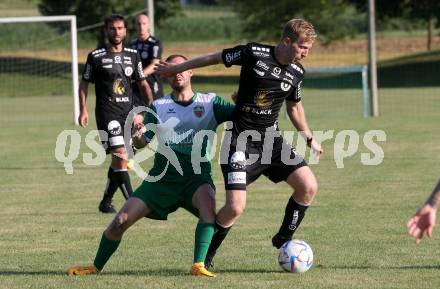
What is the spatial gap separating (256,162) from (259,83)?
58cm

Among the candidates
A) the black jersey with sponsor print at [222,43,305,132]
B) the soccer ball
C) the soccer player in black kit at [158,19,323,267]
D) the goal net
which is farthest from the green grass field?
the goal net

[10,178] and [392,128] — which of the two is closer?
[10,178]

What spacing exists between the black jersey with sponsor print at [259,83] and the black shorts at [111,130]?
342 centimetres

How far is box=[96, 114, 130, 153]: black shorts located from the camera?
1076 centimetres

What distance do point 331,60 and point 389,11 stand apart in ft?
11.5

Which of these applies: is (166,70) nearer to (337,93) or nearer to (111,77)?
(111,77)

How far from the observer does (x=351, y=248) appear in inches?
329

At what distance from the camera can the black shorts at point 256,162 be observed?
7.33 metres

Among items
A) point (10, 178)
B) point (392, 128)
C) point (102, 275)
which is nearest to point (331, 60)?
point (392, 128)

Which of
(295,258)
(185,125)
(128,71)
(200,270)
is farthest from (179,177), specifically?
(128,71)

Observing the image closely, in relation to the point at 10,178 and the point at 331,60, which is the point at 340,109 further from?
the point at 331,60

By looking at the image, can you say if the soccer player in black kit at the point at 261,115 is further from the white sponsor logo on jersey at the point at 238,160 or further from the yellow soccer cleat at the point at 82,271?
the yellow soccer cleat at the point at 82,271

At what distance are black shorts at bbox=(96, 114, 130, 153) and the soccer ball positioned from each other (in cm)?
373

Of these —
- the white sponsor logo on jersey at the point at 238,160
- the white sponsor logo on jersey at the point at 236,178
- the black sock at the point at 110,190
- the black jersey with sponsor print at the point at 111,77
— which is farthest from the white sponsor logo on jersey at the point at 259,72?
the black jersey with sponsor print at the point at 111,77
